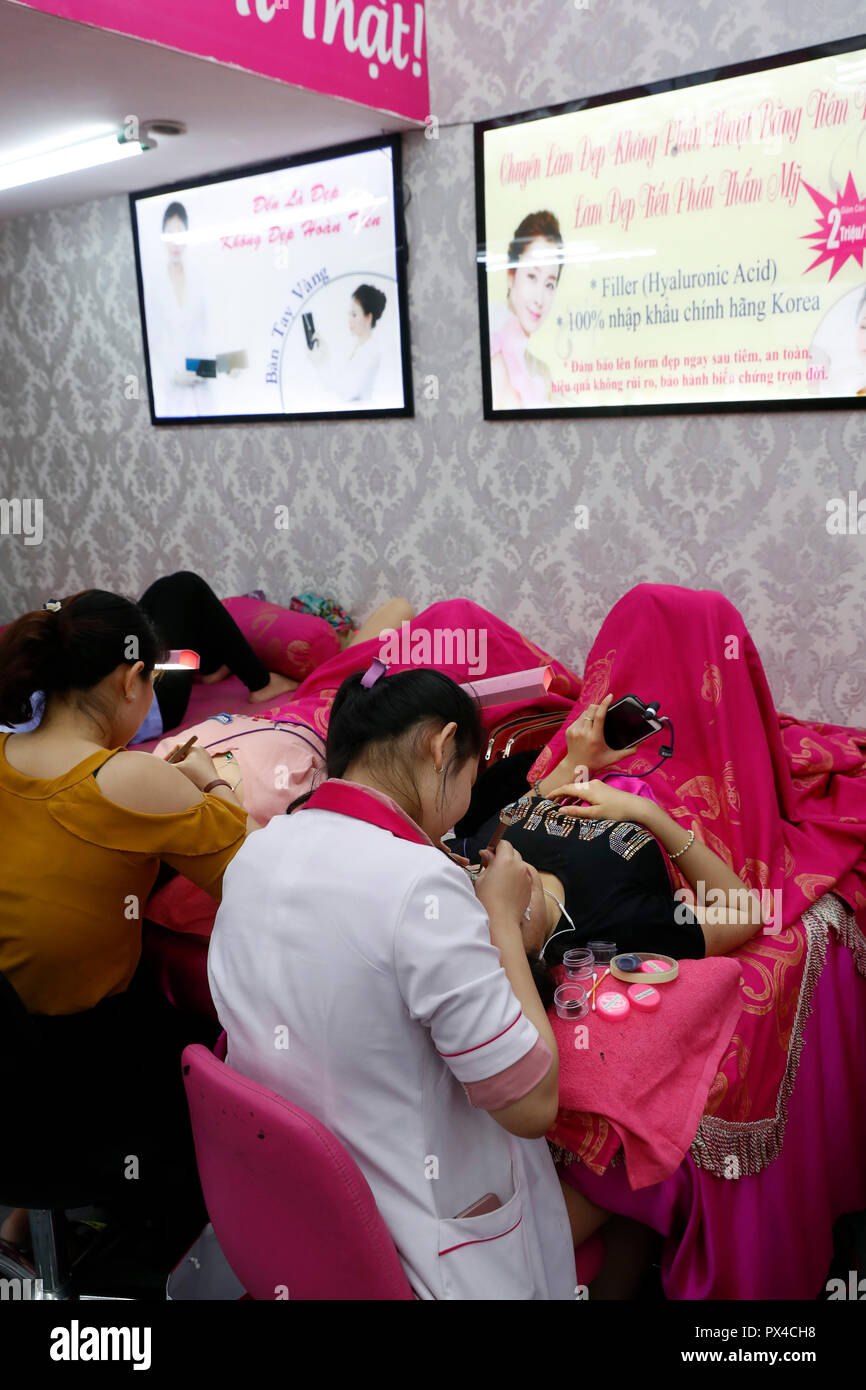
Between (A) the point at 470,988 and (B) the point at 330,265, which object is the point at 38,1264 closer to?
(A) the point at 470,988

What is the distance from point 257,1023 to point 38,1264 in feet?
2.85

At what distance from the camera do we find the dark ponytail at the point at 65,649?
1608 millimetres

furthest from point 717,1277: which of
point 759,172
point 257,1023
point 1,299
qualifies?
point 1,299

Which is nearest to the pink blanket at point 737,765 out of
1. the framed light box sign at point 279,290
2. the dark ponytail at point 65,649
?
the dark ponytail at point 65,649

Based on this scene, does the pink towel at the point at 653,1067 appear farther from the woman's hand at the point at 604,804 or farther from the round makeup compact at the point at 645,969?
the woman's hand at the point at 604,804

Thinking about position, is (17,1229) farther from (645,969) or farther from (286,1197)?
(645,969)

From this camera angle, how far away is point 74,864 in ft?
5.19

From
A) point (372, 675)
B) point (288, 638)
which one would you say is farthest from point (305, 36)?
point (372, 675)

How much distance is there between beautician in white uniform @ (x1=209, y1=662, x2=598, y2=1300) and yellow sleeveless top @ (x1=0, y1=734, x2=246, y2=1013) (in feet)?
1.26

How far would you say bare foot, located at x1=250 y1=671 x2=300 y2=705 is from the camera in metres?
3.54

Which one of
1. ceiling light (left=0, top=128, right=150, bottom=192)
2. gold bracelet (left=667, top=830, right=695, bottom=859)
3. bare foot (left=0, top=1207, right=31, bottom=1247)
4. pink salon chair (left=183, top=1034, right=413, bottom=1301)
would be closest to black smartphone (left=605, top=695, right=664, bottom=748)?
gold bracelet (left=667, top=830, right=695, bottom=859)

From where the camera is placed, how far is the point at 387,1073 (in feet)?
3.69

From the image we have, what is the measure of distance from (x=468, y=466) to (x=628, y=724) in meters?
1.45

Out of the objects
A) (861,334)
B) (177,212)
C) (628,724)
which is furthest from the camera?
(177,212)
